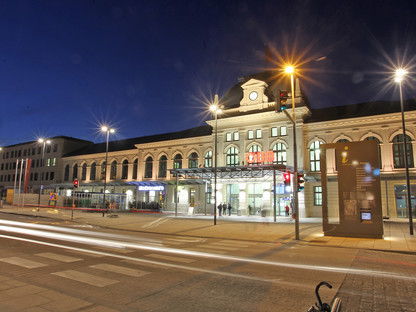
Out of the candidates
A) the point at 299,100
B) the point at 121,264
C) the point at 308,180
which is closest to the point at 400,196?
the point at 308,180

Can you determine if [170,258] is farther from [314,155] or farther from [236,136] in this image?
[236,136]

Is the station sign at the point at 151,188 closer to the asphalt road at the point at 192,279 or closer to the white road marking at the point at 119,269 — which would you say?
the asphalt road at the point at 192,279

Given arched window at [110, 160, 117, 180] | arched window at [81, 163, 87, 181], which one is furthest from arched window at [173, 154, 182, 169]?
arched window at [81, 163, 87, 181]

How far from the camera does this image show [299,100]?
118ft

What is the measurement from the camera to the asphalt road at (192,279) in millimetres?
5551

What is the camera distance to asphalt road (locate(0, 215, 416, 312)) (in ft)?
18.2

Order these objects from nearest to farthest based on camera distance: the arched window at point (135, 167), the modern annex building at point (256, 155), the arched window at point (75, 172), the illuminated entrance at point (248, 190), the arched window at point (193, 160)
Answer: the modern annex building at point (256, 155), the illuminated entrance at point (248, 190), the arched window at point (193, 160), the arched window at point (135, 167), the arched window at point (75, 172)

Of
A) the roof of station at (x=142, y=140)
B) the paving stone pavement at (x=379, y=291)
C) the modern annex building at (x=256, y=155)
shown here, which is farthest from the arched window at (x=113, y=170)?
the paving stone pavement at (x=379, y=291)

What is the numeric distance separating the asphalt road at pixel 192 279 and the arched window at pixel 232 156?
28077mm

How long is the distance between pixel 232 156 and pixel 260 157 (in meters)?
5.89

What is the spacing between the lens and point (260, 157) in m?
34.9

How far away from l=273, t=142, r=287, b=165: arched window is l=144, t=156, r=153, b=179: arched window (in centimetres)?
2144

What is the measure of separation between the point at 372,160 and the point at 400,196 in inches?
719

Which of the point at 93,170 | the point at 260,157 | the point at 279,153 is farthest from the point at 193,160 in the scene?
the point at 93,170
